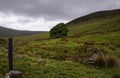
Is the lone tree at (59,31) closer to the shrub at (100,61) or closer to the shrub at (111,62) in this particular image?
the shrub at (100,61)

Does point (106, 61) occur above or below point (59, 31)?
below

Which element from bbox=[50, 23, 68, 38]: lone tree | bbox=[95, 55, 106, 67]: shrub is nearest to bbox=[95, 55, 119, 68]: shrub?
bbox=[95, 55, 106, 67]: shrub

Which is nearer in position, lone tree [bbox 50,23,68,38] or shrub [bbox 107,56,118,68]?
shrub [bbox 107,56,118,68]

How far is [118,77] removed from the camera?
61.2 feet

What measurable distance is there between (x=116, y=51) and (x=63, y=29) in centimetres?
5896

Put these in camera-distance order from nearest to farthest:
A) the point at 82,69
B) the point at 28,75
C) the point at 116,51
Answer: the point at 28,75, the point at 82,69, the point at 116,51

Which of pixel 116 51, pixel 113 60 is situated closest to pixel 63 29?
pixel 116 51

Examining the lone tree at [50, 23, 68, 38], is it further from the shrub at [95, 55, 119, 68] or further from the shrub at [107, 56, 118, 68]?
the shrub at [107, 56, 118, 68]

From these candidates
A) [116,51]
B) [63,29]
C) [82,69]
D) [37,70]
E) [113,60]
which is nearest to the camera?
[37,70]

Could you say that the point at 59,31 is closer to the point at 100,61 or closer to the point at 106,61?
the point at 100,61

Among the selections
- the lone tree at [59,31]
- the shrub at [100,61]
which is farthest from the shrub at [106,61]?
the lone tree at [59,31]

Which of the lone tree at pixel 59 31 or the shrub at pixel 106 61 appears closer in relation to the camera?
the shrub at pixel 106 61

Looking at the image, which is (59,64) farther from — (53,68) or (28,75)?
(28,75)

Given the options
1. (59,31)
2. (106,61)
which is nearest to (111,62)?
(106,61)
